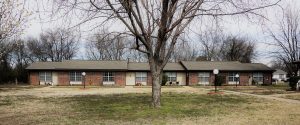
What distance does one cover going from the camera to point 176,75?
2335 inches

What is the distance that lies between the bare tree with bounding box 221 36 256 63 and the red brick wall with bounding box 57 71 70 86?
39.0m

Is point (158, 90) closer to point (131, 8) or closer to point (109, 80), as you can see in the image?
point (131, 8)

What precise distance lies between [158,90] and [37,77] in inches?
1606

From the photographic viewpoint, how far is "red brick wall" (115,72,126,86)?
5691 cm

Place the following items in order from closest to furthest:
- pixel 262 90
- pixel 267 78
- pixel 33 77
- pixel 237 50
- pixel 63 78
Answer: pixel 262 90
pixel 63 78
pixel 33 77
pixel 267 78
pixel 237 50

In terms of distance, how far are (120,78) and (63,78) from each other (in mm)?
7740

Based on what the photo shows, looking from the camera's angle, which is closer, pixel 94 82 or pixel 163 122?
pixel 163 122

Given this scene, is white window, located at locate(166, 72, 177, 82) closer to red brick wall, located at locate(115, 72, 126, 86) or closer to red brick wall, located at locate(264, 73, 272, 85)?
red brick wall, located at locate(115, 72, 126, 86)

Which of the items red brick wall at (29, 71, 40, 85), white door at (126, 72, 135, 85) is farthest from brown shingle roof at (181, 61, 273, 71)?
red brick wall at (29, 71, 40, 85)

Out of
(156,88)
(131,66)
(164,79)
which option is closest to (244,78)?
(164,79)

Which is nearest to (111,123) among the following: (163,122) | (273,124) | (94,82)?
(163,122)

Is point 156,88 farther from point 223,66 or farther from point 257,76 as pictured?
point 257,76

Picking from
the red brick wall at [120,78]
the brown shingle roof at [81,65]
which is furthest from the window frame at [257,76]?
the red brick wall at [120,78]

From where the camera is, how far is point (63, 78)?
56.3 meters
